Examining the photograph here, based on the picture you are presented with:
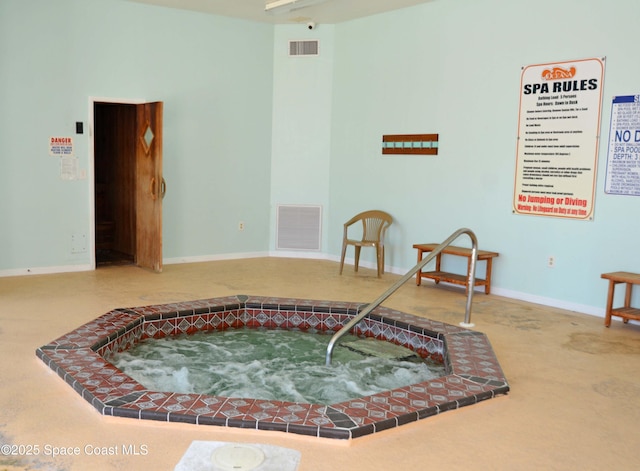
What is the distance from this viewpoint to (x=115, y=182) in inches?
341

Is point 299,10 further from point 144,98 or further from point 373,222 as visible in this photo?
point 373,222

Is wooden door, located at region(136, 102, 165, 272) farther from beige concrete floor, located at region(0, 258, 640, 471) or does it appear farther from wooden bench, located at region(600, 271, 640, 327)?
wooden bench, located at region(600, 271, 640, 327)

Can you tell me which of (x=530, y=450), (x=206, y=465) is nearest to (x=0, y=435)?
(x=206, y=465)

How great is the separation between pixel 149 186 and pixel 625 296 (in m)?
5.16

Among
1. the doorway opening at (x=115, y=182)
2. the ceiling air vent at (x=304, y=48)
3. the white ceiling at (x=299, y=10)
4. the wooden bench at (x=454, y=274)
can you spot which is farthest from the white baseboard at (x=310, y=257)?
the white ceiling at (x=299, y=10)

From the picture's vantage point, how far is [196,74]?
25.0ft

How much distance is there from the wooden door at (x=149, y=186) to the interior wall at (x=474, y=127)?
2.43 meters

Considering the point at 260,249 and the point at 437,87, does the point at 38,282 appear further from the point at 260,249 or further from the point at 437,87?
the point at 437,87

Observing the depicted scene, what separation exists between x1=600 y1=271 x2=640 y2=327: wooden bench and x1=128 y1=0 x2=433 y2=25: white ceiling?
3.70m

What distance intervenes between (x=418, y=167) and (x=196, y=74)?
9.85 ft

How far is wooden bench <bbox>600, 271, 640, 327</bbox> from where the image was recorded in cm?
495

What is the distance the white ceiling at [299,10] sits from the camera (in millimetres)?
7011

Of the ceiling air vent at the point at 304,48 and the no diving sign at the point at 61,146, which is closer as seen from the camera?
the no diving sign at the point at 61,146

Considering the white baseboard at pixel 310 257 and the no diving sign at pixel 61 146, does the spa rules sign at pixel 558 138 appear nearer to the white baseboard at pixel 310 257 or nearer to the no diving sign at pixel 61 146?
the white baseboard at pixel 310 257
